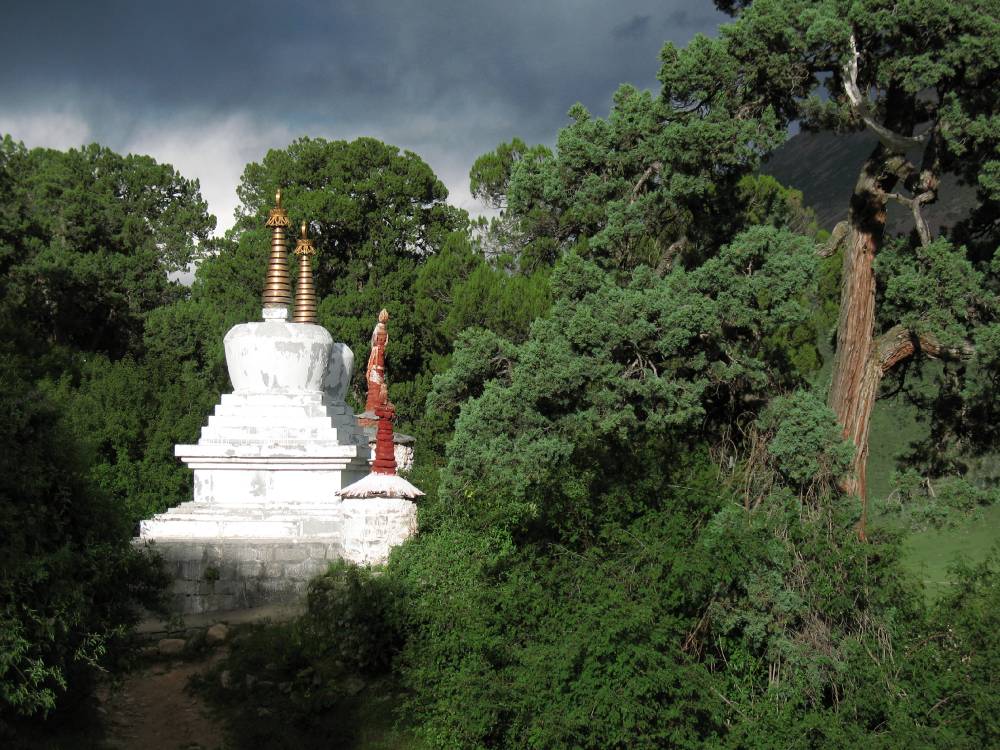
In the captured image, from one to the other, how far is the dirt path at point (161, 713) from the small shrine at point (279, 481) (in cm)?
152

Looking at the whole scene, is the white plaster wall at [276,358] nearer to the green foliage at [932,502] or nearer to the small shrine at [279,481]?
the small shrine at [279,481]

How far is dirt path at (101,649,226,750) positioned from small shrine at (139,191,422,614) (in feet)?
5.00

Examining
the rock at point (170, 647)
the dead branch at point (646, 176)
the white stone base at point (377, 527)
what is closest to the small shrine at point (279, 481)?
the white stone base at point (377, 527)

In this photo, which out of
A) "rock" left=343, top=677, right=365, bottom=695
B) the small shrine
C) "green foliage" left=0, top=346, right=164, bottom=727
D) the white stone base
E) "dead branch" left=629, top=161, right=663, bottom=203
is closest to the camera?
"green foliage" left=0, top=346, right=164, bottom=727

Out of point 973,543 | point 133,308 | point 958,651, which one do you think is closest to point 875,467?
point 973,543

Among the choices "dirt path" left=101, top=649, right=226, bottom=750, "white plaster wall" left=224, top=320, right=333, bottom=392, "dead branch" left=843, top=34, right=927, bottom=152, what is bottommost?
"dirt path" left=101, top=649, right=226, bottom=750

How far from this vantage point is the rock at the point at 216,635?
12445 millimetres

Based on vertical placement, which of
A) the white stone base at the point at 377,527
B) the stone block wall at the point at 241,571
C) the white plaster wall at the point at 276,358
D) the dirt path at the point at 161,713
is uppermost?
the white plaster wall at the point at 276,358

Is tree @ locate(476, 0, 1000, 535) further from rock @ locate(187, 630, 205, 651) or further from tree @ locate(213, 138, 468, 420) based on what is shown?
tree @ locate(213, 138, 468, 420)

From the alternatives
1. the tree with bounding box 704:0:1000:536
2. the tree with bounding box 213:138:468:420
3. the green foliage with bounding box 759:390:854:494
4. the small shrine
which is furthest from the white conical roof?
the tree with bounding box 213:138:468:420

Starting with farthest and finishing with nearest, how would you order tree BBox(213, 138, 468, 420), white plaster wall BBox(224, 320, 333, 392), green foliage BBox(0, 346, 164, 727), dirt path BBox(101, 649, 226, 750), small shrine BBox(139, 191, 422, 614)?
1. tree BBox(213, 138, 468, 420)
2. white plaster wall BBox(224, 320, 333, 392)
3. small shrine BBox(139, 191, 422, 614)
4. dirt path BBox(101, 649, 226, 750)
5. green foliage BBox(0, 346, 164, 727)

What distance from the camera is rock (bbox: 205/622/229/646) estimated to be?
40.8 ft

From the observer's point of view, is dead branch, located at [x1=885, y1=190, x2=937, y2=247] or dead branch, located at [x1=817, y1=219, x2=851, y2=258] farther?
dead branch, located at [x1=817, y1=219, x2=851, y2=258]

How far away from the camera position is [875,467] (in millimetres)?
25609
